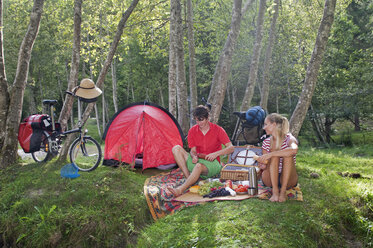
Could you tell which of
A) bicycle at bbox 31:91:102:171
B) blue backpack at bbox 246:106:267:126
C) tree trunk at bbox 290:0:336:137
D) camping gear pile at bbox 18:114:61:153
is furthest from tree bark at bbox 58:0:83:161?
tree trunk at bbox 290:0:336:137

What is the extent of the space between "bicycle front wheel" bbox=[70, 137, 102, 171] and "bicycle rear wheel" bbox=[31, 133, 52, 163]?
988 millimetres

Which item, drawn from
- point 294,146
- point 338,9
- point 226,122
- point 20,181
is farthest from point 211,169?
point 338,9

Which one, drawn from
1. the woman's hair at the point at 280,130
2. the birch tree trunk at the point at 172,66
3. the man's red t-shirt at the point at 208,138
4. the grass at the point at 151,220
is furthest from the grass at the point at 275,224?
the birch tree trunk at the point at 172,66

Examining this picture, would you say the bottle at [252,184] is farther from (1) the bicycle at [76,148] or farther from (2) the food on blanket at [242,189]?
(1) the bicycle at [76,148]

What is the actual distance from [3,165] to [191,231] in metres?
4.87

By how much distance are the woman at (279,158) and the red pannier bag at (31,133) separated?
4.99m

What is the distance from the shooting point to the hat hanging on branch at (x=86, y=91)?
5984mm

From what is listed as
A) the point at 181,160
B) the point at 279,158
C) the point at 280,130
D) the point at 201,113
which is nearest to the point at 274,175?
the point at 279,158

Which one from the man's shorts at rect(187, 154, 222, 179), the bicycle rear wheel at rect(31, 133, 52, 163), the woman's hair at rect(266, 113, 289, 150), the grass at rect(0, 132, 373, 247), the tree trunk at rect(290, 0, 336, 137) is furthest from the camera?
the tree trunk at rect(290, 0, 336, 137)

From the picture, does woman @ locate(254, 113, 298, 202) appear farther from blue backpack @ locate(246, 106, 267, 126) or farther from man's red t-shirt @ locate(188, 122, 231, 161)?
blue backpack @ locate(246, 106, 267, 126)

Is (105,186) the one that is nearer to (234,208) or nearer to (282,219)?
(234,208)

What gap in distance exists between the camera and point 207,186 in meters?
4.65

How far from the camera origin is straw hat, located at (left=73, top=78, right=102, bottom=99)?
19.6 feet

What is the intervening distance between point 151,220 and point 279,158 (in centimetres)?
220
